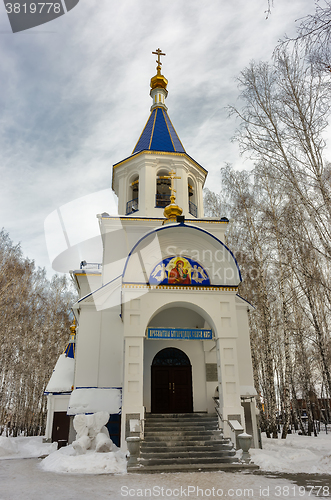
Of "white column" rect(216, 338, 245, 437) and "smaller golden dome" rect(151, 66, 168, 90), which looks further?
"smaller golden dome" rect(151, 66, 168, 90)

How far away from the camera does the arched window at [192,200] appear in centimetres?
1375

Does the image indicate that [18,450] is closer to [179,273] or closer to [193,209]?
[179,273]

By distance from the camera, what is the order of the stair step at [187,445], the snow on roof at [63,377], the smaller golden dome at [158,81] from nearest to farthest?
1. the stair step at [187,445]
2. the snow on roof at [63,377]
3. the smaller golden dome at [158,81]

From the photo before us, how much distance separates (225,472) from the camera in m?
6.55

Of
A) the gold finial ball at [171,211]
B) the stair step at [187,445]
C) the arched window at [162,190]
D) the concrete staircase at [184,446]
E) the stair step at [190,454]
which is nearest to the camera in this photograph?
the concrete staircase at [184,446]

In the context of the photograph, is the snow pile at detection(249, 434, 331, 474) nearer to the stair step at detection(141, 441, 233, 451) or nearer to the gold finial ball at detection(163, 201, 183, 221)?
the stair step at detection(141, 441, 233, 451)

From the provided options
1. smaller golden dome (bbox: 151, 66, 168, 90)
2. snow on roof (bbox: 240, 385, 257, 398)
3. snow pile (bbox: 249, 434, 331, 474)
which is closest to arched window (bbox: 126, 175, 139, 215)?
smaller golden dome (bbox: 151, 66, 168, 90)

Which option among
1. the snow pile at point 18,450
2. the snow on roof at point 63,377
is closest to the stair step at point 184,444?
the snow pile at point 18,450

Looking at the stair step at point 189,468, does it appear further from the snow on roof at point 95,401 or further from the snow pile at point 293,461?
the snow on roof at point 95,401

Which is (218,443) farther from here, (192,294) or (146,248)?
(146,248)

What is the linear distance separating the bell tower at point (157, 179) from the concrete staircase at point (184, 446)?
22.4 ft

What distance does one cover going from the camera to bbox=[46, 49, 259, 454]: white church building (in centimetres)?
859

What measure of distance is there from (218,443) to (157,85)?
15.4 metres

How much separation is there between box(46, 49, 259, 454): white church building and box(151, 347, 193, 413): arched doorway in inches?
1.1
